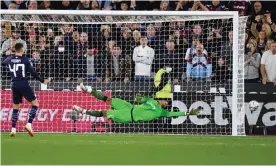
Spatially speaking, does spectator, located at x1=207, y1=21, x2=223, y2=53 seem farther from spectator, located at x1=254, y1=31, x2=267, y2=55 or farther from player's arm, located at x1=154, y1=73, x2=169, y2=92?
player's arm, located at x1=154, y1=73, x2=169, y2=92

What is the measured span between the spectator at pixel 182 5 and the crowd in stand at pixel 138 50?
3.69 ft

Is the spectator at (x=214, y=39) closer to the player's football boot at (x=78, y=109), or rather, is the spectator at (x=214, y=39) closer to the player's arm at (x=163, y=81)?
the player's arm at (x=163, y=81)

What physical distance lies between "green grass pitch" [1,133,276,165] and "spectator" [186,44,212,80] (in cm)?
189

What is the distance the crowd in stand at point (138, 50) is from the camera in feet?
55.9

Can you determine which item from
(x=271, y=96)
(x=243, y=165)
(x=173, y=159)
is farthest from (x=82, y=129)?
(x=243, y=165)

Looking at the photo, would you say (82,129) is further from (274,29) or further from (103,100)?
(274,29)

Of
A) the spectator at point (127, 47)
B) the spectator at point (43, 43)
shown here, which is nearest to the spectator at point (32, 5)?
the spectator at point (43, 43)

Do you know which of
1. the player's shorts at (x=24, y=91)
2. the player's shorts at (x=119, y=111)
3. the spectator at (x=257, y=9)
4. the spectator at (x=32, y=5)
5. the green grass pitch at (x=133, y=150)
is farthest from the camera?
the spectator at (x=32, y=5)

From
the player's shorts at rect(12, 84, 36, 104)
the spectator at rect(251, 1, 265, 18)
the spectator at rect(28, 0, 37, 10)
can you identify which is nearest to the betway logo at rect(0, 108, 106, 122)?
the player's shorts at rect(12, 84, 36, 104)

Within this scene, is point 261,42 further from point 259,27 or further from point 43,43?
point 43,43

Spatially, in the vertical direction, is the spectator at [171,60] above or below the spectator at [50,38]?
below

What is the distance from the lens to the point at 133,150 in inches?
498

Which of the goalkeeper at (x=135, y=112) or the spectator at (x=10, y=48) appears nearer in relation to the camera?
the goalkeeper at (x=135, y=112)

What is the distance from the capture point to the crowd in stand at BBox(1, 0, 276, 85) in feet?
55.9
